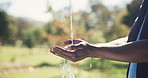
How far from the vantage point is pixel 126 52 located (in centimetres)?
106

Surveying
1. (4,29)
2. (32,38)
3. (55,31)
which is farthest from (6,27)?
(55,31)

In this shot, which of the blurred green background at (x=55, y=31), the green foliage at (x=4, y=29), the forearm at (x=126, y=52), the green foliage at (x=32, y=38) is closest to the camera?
the forearm at (x=126, y=52)

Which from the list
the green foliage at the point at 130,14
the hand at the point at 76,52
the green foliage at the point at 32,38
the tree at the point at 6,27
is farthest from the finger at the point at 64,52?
the tree at the point at 6,27

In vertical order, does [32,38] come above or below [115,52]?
below

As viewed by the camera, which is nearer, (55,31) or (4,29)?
(55,31)

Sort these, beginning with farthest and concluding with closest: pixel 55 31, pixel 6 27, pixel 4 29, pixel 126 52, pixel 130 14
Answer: pixel 6 27, pixel 4 29, pixel 130 14, pixel 55 31, pixel 126 52

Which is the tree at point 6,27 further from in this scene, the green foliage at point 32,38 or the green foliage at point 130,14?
the green foliage at point 130,14

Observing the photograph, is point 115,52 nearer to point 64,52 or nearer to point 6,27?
point 64,52

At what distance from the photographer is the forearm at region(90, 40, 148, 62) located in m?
1.05

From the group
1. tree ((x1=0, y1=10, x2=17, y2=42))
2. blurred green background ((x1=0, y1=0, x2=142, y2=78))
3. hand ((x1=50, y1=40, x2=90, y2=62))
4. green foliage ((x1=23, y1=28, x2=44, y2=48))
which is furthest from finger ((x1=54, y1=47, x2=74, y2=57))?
tree ((x1=0, y1=10, x2=17, y2=42))

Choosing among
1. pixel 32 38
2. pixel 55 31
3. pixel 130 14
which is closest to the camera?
pixel 55 31

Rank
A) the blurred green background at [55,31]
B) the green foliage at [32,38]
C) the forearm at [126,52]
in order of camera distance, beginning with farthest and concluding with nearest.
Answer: the green foliage at [32,38]
the blurred green background at [55,31]
the forearm at [126,52]

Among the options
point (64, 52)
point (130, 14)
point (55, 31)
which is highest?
point (64, 52)

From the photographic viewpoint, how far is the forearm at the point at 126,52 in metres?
1.05
